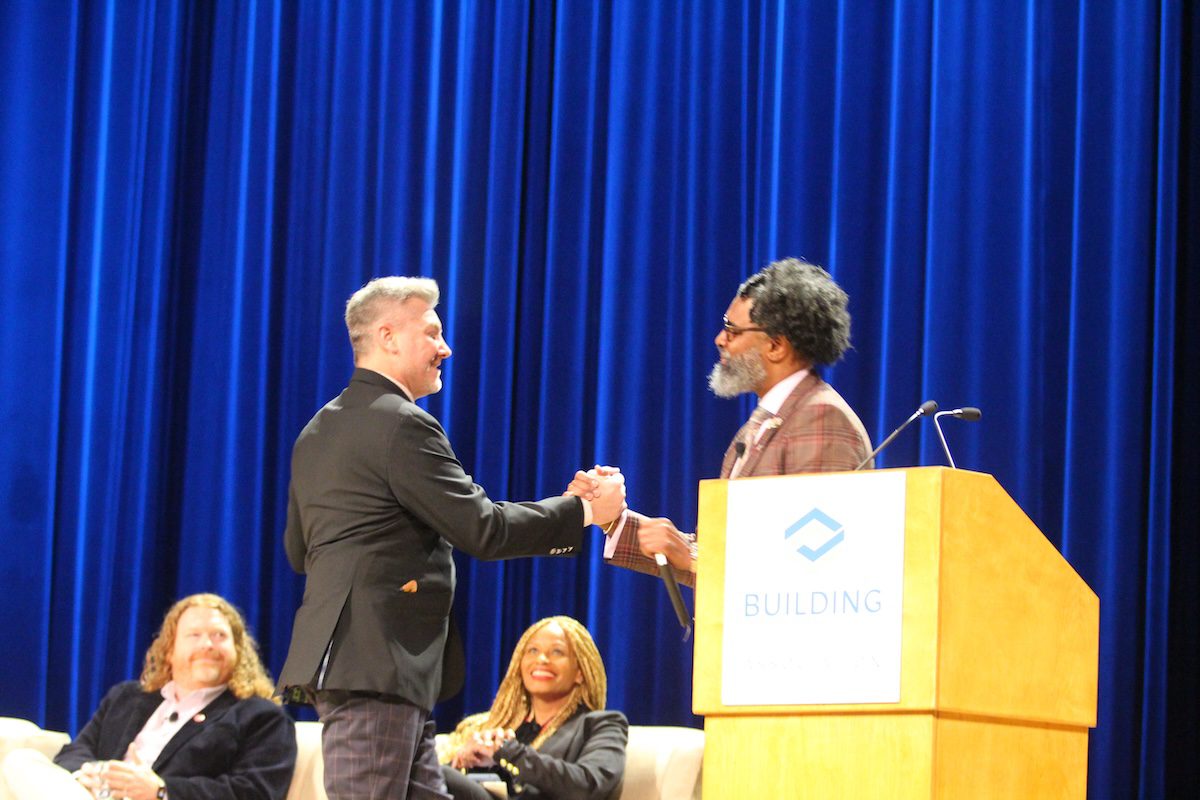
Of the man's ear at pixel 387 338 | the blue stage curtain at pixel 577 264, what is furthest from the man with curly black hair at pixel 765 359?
the blue stage curtain at pixel 577 264

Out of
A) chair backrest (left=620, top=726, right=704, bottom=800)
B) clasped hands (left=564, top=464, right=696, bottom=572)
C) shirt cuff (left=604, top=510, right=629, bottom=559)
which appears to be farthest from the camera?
chair backrest (left=620, top=726, right=704, bottom=800)

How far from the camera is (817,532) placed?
8.59 ft

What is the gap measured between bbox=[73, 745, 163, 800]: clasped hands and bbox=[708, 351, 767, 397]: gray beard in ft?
6.24

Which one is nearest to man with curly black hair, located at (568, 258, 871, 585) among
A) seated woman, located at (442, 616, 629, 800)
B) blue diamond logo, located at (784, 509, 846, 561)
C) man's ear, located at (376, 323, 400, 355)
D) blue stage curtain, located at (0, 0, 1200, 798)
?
man's ear, located at (376, 323, 400, 355)

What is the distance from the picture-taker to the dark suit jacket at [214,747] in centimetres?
440

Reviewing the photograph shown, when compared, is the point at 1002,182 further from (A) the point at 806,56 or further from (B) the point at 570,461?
(B) the point at 570,461

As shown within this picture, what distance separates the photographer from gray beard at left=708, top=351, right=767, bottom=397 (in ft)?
11.7

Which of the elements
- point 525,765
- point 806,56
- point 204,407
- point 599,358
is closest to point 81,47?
point 204,407

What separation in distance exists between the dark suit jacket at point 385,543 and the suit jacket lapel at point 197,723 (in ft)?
4.74

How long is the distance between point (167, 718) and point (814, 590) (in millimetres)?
2634

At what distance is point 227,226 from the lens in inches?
228

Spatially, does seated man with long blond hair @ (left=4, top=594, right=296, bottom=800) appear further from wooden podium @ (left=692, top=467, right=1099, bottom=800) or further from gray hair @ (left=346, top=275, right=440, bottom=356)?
wooden podium @ (left=692, top=467, right=1099, bottom=800)

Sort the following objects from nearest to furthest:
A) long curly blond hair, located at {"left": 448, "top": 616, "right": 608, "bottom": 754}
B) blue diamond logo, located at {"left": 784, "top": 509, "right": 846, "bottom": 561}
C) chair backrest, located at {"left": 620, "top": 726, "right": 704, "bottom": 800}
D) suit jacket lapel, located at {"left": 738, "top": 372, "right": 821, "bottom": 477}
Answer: blue diamond logo, located at {"left": 784, "top": 509, "right": 846, "bottom": 561} < suit jacket lapel, located at {"left": 738, "top": 372, "right": 821, "bottom": 477} < chair backrest, located at {"left": 620, "top": 726, "right": 704, "bottom": 800} < long curly blond hair, located at {"left": 448, "top": 616, "right": 608, "bottom": 754}

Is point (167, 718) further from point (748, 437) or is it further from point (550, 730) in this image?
point (748, 437)
